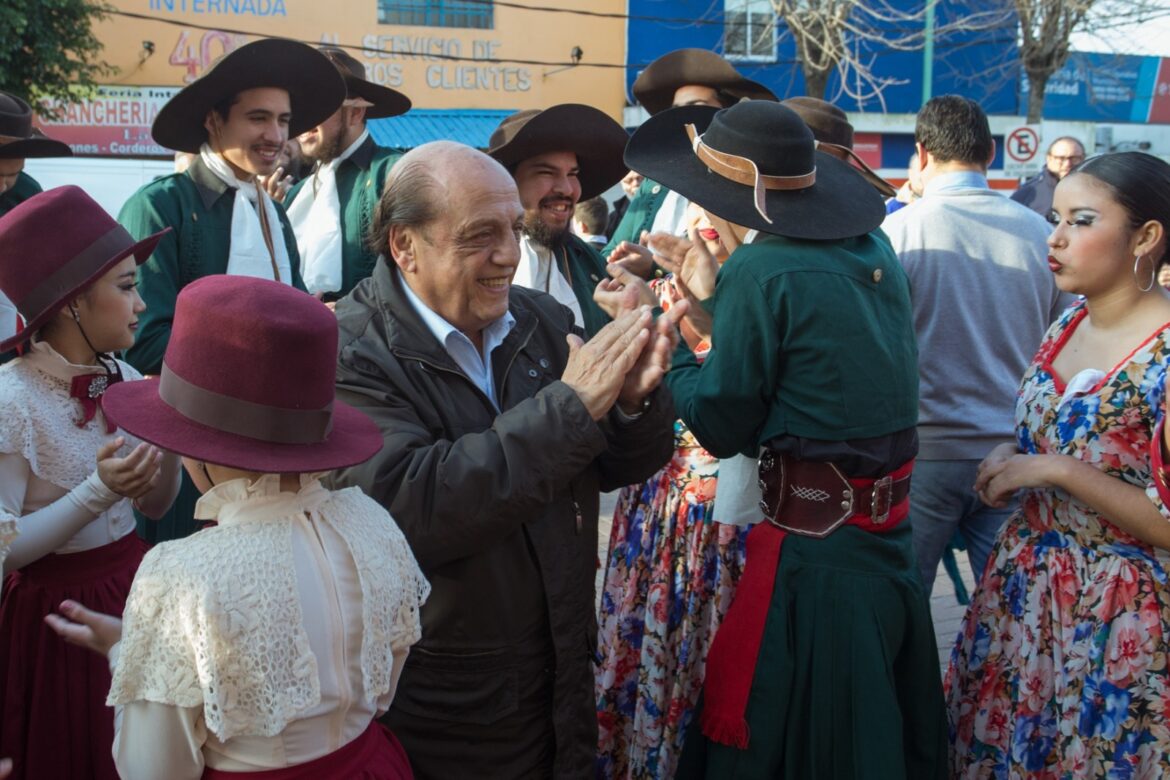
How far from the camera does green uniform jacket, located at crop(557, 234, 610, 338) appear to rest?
415cm

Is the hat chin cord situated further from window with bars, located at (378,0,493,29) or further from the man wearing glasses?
window with bars, located at (378,0,493,29)

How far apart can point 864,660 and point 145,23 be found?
64.1ft

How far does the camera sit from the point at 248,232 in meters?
3.92

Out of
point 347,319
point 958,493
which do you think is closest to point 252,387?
point 347,319

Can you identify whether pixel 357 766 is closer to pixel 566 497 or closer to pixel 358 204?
pixel 566 497

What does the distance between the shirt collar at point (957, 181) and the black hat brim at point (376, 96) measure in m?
2.58

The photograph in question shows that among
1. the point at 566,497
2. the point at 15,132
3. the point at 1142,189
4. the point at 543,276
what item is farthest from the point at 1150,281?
the point at 15,132

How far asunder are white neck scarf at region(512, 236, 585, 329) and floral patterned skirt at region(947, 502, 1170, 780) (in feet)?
5.93

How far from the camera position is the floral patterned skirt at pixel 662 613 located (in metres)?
3.44

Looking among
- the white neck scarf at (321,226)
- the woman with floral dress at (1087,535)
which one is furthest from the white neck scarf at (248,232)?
the woman with floral dress at (1087,535)

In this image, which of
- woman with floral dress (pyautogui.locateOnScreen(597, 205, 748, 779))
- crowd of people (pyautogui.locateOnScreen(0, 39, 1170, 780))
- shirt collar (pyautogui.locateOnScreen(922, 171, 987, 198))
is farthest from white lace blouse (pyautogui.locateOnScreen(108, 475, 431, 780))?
shirt collar (pyautogui.locateOnScreen(922, 171, 987, 198))

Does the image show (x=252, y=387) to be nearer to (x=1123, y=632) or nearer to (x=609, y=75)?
(x=1123, y=632)

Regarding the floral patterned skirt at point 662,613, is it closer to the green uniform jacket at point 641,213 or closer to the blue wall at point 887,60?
the green uniform jacket at point 641,213

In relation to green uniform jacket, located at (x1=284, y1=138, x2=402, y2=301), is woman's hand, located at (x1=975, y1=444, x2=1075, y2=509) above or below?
below
